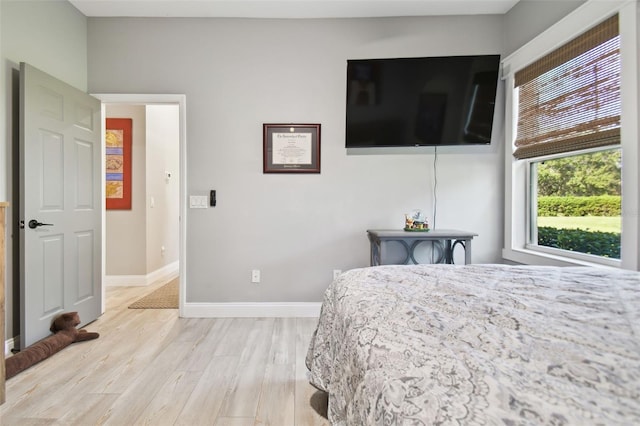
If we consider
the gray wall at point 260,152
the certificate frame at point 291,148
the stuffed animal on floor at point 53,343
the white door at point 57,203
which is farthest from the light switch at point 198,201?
the stuffed animal on floor at point 53,343

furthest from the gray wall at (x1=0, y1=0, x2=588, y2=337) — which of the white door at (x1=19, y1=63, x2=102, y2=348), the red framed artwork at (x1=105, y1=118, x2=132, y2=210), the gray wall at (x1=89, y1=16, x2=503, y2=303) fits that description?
the red framed artwork at (x1=105, y1=118, x2=132, y2=210)

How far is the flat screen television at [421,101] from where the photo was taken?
264 cm

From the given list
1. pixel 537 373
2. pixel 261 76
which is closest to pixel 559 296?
pixel 537 373

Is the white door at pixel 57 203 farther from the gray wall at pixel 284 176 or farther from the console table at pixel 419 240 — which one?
the console table at pixel 419 240

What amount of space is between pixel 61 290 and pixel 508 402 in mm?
3085

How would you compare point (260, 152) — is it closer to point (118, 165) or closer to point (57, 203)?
point (57, 203)

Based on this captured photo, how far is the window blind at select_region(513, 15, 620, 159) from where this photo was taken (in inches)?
75.2

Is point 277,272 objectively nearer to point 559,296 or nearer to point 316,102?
point 316,102

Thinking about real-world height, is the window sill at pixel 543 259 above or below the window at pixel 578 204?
below

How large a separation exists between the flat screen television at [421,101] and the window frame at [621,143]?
0.27 m

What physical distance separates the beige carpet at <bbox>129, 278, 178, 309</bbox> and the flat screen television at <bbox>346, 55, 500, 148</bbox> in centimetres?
248

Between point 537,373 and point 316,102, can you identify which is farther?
point 316,102

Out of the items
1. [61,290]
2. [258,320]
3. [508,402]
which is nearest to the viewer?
[508,402]

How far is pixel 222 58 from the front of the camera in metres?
2.90
